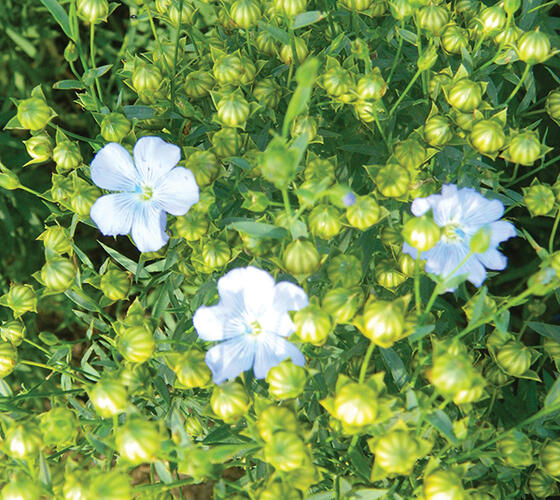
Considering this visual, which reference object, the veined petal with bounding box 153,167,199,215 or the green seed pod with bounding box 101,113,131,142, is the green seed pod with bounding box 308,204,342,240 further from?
the green seed pod with bounding box 101,113,131,142

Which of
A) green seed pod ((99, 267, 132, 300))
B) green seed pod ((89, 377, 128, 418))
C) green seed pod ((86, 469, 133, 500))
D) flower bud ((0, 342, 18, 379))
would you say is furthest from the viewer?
green seed pod ((99, 267, 132, 300))

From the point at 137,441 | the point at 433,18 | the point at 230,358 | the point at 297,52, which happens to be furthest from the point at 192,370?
the point at 433,18

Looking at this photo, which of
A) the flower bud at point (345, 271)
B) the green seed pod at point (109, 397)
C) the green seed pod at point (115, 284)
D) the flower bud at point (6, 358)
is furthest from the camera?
the green seed pod at point (115, 284)

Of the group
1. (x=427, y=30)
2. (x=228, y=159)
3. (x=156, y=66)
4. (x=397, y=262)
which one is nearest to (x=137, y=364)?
(x=228, y=159)

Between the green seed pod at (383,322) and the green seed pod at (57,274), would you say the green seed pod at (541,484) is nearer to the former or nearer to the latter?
the green seed pod at (383,322)

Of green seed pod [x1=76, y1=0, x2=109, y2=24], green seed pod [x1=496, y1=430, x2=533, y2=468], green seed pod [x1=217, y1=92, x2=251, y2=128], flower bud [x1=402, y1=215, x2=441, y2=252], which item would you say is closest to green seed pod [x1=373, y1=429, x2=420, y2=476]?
green seed pod [x1=496, y1=430, x2=533, y2=468]

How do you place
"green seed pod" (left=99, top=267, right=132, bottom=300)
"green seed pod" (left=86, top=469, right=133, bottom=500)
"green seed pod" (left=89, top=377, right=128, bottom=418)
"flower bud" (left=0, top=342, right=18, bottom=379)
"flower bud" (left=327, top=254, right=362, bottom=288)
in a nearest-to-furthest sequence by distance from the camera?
"green seed pod" (left=86, top=469, right=133, bottom=500), "green seed pod" (left=89, top=377, right=128, bottom=418), "flower bud" (left=327, top=254, right=362, bottom=288), "flower bud" (left=0, top=342, right=18, bottom=379), "green seed pod" (left=99, top=267, right=132, bottom=300)

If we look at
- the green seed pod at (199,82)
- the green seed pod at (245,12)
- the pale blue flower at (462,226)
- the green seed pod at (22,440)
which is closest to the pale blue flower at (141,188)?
the green seed pod at (199,82)

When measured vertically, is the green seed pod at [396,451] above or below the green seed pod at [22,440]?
above
